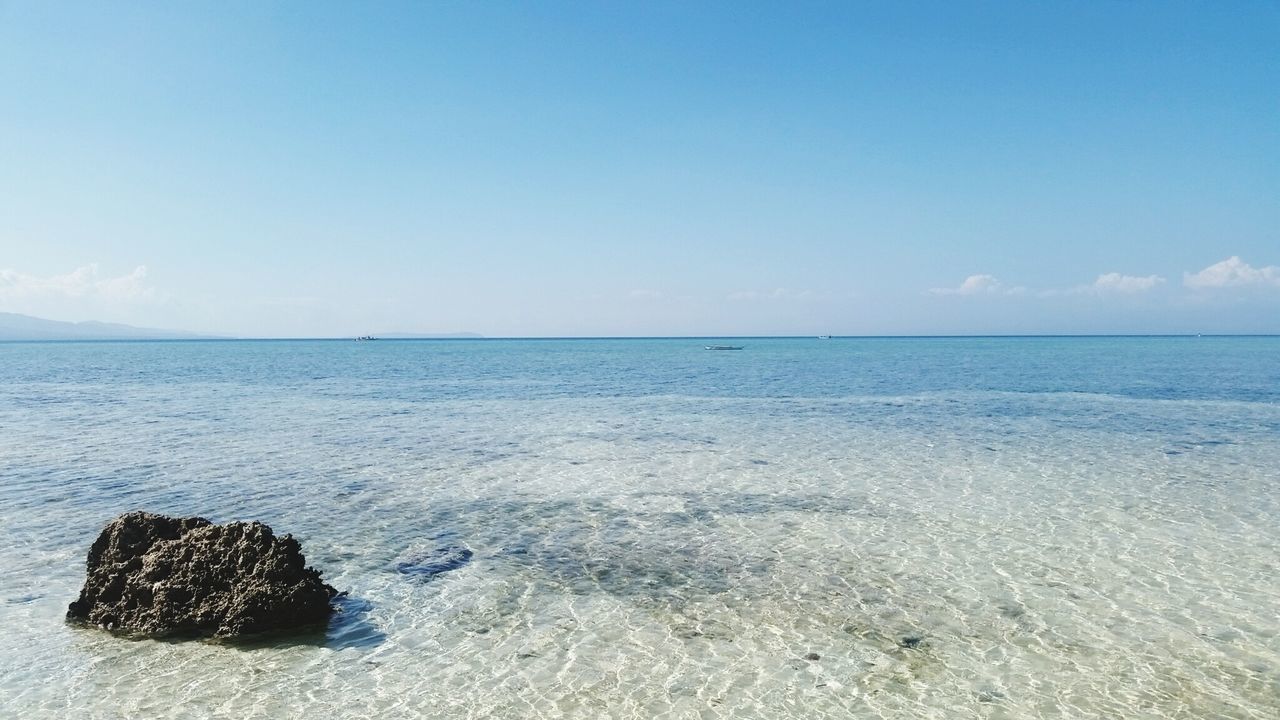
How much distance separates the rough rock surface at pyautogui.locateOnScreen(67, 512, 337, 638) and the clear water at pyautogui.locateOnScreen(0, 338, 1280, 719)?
44 cm

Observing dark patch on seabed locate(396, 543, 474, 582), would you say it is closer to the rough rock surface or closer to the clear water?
the clear water

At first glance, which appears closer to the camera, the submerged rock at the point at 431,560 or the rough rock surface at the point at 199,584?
the rough rock surface at the point at 199,584

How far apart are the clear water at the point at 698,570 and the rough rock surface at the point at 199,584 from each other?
44 cm

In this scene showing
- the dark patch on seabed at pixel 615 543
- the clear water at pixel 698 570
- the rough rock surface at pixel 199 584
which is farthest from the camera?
the dark patch on seabed at pixel 615 543

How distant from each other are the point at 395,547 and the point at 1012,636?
1079 cm

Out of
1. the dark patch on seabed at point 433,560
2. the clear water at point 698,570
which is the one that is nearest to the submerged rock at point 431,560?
the dark patch on seabed at point 433,560

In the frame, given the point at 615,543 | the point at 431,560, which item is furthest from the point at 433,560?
the point at 615,543

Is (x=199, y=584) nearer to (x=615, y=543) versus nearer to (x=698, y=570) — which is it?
(x=615, y=543)

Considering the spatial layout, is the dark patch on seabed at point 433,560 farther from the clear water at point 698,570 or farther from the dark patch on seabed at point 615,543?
the clear water at point 698,570

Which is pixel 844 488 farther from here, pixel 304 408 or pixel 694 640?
pixel 304 408

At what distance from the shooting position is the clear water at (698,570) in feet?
28.8

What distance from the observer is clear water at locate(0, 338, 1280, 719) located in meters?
8.79

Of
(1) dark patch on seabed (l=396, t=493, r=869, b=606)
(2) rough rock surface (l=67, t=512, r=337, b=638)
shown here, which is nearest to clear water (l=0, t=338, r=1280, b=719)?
(1) dark patch on seabed (l=396, t=493, r=869, b=606)

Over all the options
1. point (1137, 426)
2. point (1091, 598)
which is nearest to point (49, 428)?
point (1091, 598)
